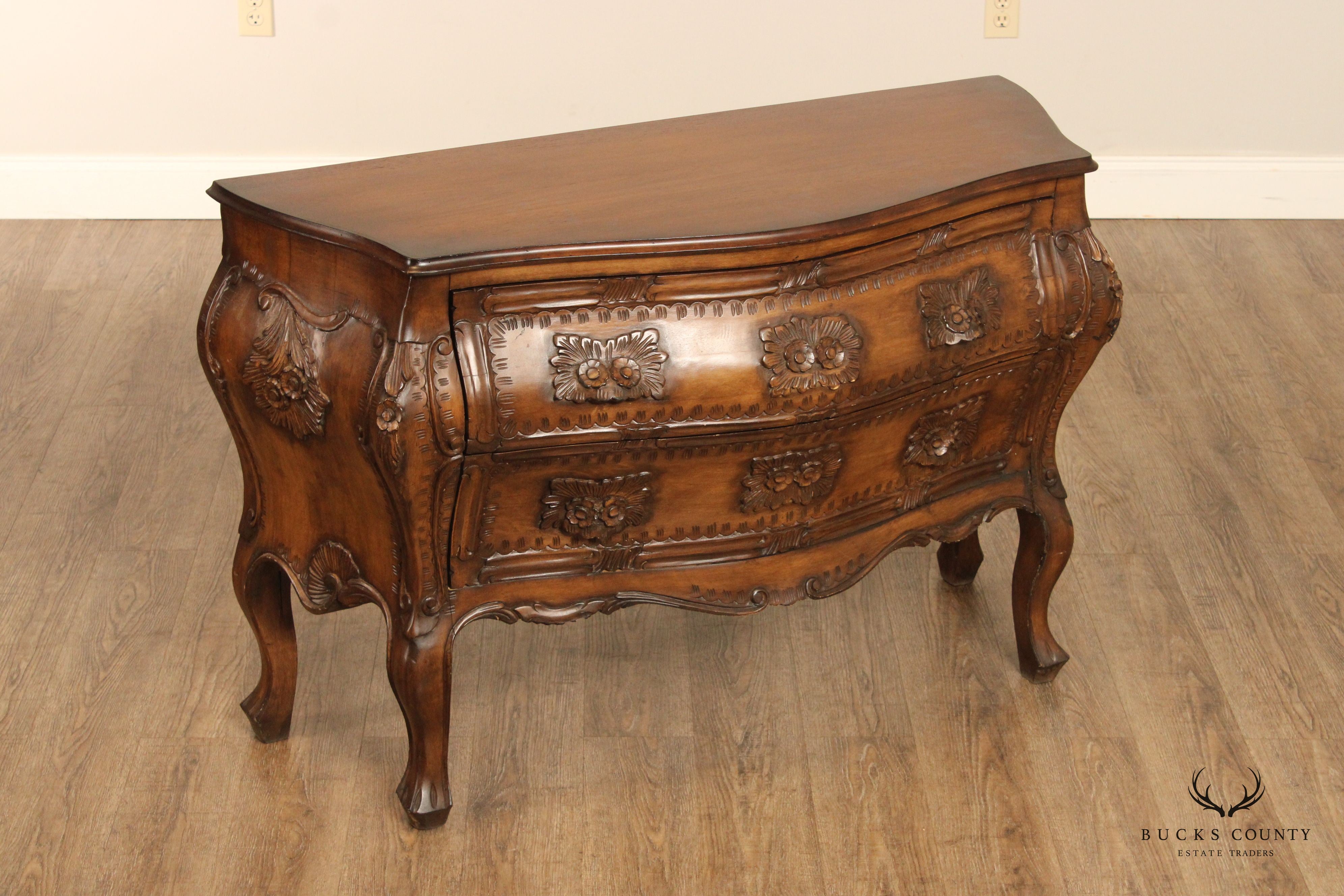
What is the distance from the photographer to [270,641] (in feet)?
7.16

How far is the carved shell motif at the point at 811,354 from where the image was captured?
5.99 ft

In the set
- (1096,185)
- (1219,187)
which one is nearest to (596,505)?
(1096,185)

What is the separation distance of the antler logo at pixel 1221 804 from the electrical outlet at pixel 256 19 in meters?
2.89

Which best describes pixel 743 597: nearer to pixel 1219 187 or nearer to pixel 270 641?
pixel 270 641

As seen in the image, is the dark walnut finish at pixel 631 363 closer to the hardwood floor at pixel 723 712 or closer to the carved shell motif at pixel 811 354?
the carved shell motif at pixel 811 354

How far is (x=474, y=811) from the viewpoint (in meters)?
2.12

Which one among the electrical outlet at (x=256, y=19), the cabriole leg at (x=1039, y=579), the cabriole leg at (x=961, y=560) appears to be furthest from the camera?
the electrical outlet at (x=256, y=19)

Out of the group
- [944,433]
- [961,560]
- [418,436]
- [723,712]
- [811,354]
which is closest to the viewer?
[418,436]

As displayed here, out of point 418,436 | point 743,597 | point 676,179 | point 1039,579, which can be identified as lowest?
point 1039,579

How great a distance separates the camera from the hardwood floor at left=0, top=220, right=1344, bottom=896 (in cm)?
204

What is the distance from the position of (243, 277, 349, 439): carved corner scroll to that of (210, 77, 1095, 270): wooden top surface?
4.1 inches

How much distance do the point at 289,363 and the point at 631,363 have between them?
418 millimetres

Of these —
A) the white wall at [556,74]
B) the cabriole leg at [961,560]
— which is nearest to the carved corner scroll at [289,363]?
the cabriole leg at [961,560]

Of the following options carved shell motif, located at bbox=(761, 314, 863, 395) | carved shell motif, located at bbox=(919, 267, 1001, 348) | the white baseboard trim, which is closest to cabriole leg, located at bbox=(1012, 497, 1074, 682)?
carved shell motif, located at bbox=(919, 267, 1001, 348)
